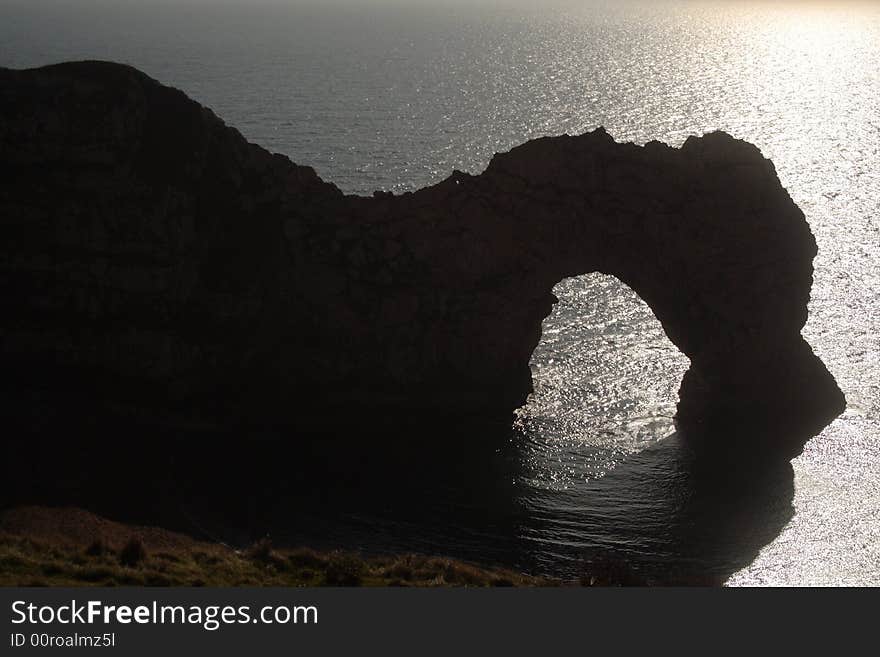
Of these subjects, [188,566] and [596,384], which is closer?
[188,566]

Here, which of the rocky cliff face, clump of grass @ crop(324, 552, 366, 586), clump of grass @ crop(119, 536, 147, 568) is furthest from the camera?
the rocky cliff face

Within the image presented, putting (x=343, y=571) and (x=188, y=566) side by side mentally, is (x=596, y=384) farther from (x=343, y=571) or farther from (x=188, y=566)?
(x=188, y=566)

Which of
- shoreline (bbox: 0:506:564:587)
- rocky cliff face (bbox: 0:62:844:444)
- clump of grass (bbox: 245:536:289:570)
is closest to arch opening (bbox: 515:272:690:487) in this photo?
rocky cliff face (bbox: 0:62:844:444)

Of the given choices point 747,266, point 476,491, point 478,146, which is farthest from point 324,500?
point 478,146

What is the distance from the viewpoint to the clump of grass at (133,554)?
39531 millimetres

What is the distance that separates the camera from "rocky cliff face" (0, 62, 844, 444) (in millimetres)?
60938

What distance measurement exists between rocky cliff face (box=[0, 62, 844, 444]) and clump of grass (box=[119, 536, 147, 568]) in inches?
827

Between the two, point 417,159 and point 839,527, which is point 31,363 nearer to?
point 839,527

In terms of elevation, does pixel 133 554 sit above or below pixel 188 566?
above

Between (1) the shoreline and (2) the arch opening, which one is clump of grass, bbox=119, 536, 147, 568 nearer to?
(1) the shoreline

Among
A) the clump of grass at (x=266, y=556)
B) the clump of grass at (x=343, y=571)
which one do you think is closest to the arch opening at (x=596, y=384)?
the clump of grass at (x=343, y=571)

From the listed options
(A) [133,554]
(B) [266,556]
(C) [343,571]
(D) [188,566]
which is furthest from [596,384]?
(A) [133,554]

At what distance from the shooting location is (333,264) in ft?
209

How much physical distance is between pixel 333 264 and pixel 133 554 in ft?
86.8
